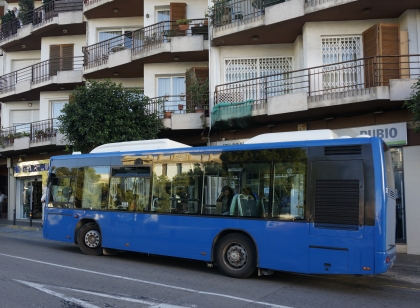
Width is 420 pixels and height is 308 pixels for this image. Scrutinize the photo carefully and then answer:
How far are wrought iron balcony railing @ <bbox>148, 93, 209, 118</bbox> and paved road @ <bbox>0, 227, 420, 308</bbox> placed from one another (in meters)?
7.37

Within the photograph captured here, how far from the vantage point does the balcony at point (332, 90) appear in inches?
489

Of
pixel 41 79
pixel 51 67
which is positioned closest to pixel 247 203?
pixel 41 79

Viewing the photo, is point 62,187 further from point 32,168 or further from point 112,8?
point 32,168

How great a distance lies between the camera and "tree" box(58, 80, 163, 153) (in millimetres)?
15773

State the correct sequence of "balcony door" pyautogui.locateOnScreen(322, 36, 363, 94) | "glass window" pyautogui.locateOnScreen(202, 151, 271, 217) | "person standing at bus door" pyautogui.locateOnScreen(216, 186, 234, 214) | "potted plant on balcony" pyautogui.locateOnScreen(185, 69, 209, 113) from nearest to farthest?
1. "glass window" pyautogui.locateOnScreen(202, 151, 271, 217)
2. "person standing at bus door" pyautogui.locateOnScreen(216, 186, 234, 214)
3. "balcony door" pyautogui.locateOnScreen(322, 36, 363, 94)
4. "potted plant on balcony" pyautogui.locateOnScreen(185, 69, 209, 113)

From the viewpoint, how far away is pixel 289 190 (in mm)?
8719

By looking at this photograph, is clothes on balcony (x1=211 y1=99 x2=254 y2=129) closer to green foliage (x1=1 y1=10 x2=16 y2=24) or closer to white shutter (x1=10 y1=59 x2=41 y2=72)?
white shutter (x1=10 y1=59 x2=41 y2=72)

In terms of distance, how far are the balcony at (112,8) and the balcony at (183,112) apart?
4963 mm

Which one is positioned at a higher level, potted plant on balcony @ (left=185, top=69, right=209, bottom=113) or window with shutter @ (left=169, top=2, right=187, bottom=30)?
window with shutter @ (left=169, top=2, right=187, bottom=30)

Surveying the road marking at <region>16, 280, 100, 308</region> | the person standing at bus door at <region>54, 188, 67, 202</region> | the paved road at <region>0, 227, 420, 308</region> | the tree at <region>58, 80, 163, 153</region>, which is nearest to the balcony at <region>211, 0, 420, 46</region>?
the tree at <region>58, 80, 163, 153</region>

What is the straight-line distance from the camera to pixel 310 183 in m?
8.49

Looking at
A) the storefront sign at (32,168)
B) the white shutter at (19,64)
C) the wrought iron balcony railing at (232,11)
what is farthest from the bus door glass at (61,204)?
the white shutter at (19,64)

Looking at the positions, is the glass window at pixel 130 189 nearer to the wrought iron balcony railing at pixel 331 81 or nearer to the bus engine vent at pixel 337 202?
the bus engine vent at pixel 337 202

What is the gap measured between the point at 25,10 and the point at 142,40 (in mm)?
10333
